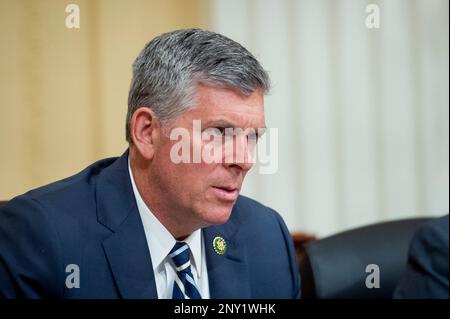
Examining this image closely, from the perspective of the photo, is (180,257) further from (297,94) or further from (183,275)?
(297,94)

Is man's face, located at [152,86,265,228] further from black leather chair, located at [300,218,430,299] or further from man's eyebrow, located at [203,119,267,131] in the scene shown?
black leather chair, located at [300,218,430,299]

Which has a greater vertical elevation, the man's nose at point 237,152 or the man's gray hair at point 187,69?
the man's gray hair at point 187,69

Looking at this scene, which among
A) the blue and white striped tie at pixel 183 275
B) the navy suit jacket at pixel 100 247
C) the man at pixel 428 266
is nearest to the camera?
the navy suit jacket at pixel 100 247

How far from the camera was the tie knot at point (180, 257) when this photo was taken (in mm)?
1242

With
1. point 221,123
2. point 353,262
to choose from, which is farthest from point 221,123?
point 353,262

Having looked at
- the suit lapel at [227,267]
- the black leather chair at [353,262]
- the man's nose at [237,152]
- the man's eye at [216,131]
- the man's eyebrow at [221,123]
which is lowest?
the black leather chair at [353,262]

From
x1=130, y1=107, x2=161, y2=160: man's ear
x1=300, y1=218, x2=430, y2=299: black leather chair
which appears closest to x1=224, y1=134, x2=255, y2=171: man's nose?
x1=130, y1=107, x2=161, y2=160: man's ear

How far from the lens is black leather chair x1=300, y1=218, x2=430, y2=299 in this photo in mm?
1592

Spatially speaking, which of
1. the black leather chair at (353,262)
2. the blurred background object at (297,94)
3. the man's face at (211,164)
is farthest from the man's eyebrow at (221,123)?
the black leather chair at (353,262)

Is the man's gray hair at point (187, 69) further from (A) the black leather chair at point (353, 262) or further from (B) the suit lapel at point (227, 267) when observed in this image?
(A) the black leather chair at point (353, 262)

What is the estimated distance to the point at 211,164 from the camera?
3.87 feet

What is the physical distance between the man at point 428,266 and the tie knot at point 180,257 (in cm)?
56

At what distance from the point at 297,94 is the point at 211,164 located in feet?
1.77

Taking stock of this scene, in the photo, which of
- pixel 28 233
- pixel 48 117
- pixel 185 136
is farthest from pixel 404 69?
pixel 28 233
